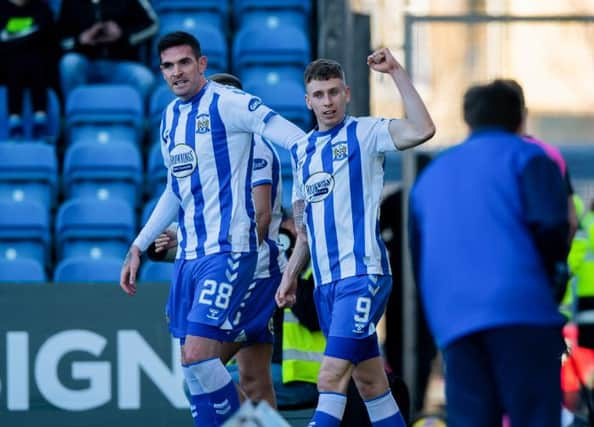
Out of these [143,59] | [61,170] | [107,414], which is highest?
[143,59]

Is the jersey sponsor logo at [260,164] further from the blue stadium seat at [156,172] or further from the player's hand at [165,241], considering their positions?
the blue stadium seat at [156,172]

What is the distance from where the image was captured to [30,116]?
1202 centimetres

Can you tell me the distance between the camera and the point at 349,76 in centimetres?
1188

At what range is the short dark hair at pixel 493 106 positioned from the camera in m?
5.84

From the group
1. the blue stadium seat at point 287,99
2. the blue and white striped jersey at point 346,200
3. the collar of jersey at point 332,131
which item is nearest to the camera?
the blue and white striped jersey at point 346,200

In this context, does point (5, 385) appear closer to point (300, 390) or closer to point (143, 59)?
point (300, 390)

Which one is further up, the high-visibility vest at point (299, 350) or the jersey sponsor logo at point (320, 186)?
the jersey sponsor logo at point (320, 186)

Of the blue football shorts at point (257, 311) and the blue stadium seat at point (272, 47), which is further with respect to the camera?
the blue stadium seat at point (272, 47)

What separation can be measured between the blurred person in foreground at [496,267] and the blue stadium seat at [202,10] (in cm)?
748

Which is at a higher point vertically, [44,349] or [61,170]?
[61,170]

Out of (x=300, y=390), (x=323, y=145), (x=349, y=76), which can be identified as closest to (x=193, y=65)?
(x=323, y=145)

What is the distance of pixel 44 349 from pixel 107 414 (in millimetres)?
558

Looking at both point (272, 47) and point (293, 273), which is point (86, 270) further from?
point (293, 273)

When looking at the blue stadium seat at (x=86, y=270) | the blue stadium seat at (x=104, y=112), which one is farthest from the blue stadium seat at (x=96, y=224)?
the blue stadium seat at (x=104, y=112)
